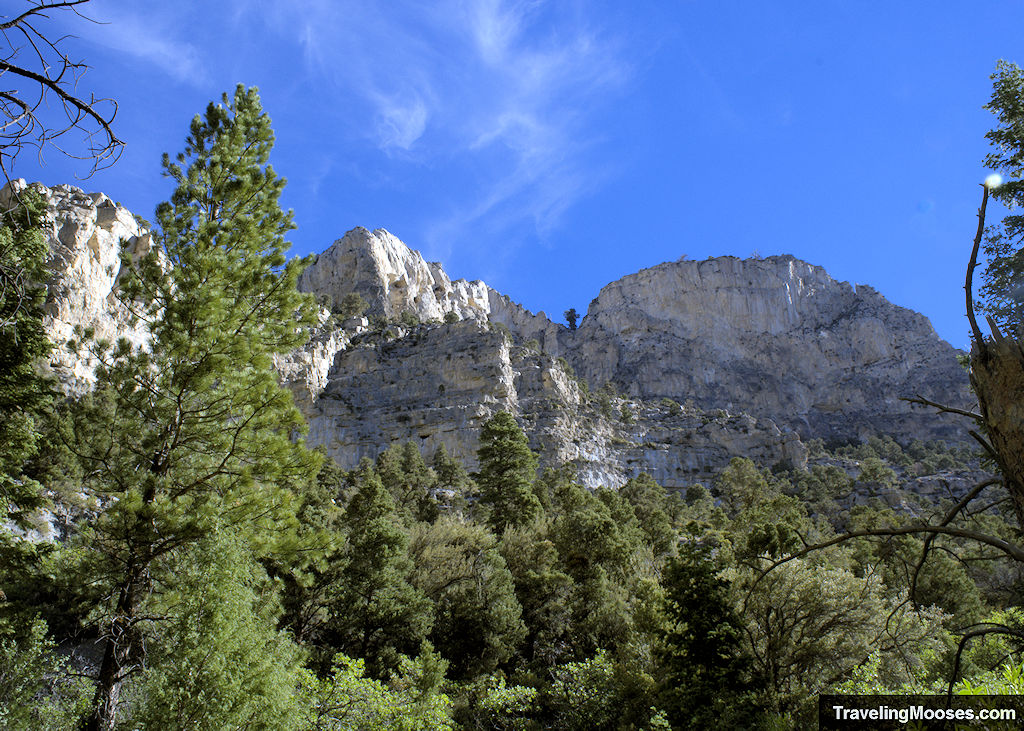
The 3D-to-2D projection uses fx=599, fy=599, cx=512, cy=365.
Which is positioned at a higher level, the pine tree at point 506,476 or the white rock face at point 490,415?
the white rock face at point 490,415

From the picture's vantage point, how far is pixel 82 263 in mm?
48594

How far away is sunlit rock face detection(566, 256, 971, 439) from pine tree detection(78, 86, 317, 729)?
94.9 m

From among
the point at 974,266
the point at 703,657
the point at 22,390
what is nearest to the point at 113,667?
the point at 22,390

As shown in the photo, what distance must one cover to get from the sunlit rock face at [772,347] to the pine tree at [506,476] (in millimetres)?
70549

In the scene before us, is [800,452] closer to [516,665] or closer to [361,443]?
[361,443]

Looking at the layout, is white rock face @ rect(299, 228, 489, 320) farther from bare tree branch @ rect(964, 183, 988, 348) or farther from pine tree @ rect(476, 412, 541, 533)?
bare tree branch @ rect(964, 183, 988, 348)

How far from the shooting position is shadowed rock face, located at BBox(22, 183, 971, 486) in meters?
60.7

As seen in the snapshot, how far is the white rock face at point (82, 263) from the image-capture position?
4422 centimetres

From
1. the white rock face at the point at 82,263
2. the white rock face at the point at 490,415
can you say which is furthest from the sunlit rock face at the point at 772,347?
the white rock face at the point at 82,263

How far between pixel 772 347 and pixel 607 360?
2986cm

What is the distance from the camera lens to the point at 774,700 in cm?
1096

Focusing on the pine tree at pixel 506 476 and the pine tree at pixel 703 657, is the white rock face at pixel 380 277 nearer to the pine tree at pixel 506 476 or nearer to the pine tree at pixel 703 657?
the pine tree at pixel 506 476

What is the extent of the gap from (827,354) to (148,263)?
115 meters

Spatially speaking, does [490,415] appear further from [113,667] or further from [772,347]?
[772,347]
